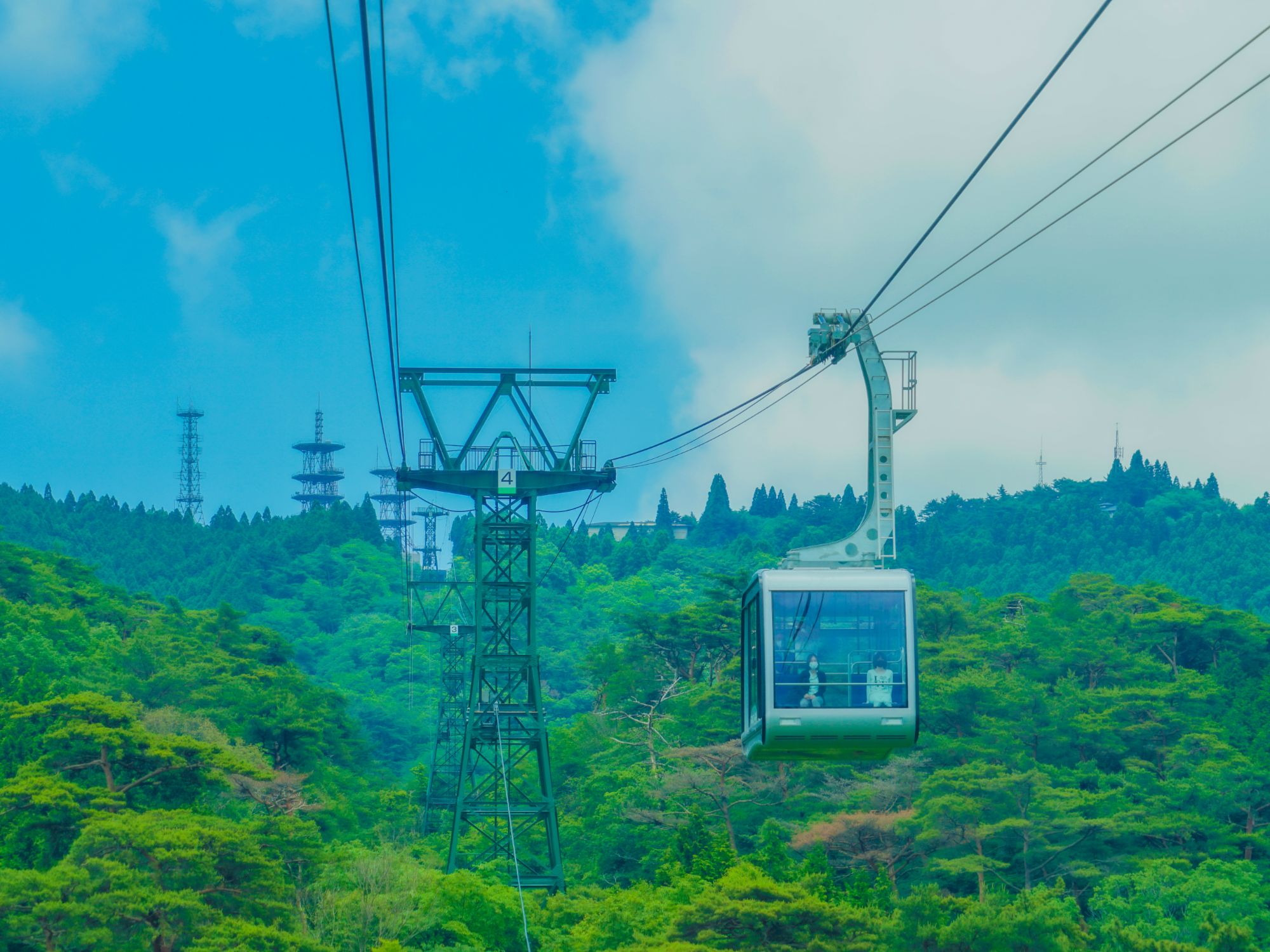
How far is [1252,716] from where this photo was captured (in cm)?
4625

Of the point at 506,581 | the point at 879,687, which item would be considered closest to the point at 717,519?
the point at 506,581

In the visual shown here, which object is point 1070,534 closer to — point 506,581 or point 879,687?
point 506,581

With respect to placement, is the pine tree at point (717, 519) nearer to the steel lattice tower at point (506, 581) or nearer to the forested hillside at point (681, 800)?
the forested hillside at point (681, 800)

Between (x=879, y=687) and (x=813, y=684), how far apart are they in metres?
0.66

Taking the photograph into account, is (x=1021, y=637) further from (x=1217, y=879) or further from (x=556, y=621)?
(x=556, y=621)

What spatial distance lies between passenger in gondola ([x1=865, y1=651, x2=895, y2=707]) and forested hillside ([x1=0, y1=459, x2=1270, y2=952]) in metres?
13.3

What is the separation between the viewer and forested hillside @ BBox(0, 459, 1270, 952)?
29469 millimetres

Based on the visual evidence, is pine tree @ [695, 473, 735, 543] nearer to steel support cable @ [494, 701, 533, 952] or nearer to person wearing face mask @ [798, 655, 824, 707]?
steel support cable @ [494, 701, 533, 952]

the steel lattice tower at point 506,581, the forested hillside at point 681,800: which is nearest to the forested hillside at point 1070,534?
the forested hillside at point 681,800

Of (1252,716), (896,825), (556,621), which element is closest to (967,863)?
(896,825)

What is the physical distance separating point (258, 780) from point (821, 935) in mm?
16818

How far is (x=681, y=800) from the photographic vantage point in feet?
141

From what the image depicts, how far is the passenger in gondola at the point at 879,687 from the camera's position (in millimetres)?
16609

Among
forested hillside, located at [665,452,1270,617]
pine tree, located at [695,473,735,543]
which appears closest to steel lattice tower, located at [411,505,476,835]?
forested hillside, located at [665,452,1270,617]
